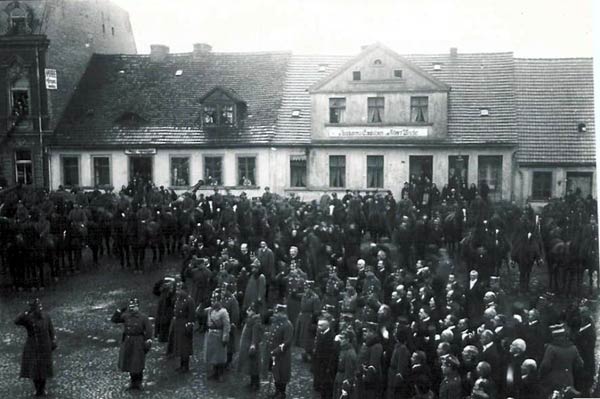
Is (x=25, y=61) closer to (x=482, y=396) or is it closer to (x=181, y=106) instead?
(x=181, y=106)

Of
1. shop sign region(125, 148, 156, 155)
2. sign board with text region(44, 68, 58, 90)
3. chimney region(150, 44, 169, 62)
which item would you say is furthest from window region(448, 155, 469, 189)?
sign board with text region(44, 68, 58, 90)

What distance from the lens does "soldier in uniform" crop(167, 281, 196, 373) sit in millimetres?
10750

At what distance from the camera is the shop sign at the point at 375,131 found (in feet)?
67.3

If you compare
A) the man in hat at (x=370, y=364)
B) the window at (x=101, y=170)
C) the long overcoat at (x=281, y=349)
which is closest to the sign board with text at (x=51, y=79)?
the window at (x=101, y=170)

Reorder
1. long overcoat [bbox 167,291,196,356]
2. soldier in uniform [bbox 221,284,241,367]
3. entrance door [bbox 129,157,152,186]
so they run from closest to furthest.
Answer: long overcoat [bbox 167,291,196,356] → soldier in uniform [bbox 221,284,241,367] → entrance door [bbox 129,157,152,186]

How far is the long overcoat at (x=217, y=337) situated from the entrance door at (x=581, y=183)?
291 inches

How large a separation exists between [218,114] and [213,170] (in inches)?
83.9

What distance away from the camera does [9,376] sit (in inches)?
419

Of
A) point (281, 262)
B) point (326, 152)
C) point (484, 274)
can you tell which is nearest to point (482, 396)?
point (484, 274)

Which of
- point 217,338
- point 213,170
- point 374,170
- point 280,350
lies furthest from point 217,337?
point 213,170

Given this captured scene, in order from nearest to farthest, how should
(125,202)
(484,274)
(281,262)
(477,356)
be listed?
(477,356) < (484,274) < (281,262) < (125,202)

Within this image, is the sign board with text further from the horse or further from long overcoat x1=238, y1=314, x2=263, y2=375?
the horse

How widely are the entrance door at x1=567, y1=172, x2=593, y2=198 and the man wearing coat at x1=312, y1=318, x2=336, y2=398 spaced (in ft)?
19.9

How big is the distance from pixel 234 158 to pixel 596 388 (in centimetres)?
1616
